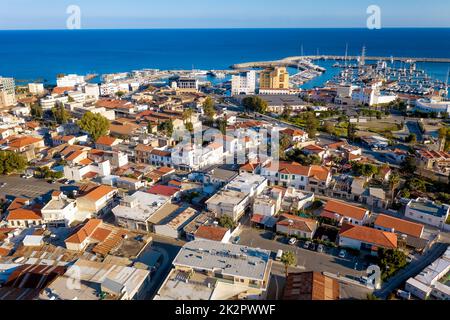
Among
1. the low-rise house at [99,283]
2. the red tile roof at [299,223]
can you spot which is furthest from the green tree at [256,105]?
the low-rise house at [99,283]

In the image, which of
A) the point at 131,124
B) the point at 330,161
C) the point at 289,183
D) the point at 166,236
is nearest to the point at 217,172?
the point at 289,183

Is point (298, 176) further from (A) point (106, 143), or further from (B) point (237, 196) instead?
(A) point (106, 143)

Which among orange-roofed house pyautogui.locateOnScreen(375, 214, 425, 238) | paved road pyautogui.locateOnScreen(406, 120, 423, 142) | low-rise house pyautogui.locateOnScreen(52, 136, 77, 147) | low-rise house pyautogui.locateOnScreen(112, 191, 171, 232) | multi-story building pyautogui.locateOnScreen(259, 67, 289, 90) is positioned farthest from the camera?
multi-story building pyautogui.locateOnScreen(259, 67, 289, 90)

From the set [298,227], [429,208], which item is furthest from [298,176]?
[429,208]

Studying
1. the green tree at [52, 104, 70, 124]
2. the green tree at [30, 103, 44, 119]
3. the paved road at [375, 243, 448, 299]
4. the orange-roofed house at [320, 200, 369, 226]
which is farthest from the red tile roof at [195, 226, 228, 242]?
the green tree at [30, 103, 44, 119]

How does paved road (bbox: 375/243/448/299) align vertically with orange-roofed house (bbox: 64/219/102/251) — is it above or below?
below

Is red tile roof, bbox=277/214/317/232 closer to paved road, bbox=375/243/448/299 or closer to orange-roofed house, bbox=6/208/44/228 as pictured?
paved road, bbox=375/243/448/299

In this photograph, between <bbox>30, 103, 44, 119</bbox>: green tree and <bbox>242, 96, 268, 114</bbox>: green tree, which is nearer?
<bbox>30, 103, 44, 119</bbox>: green tree
